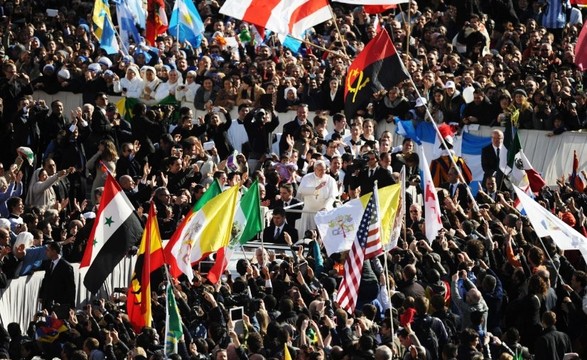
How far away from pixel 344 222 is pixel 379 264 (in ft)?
2.94

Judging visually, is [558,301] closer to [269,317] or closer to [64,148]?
[269,317]

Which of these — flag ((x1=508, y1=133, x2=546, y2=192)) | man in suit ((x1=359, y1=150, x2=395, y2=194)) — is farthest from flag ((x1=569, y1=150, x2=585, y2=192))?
man in suit ((x1=359, y1=150, x2=395, y2=194))

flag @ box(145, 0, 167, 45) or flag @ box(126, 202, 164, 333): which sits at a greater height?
flag @ box(145, 0, 167, 45)

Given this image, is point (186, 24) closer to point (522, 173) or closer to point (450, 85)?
point (450, 85)

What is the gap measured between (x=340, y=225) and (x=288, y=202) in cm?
370

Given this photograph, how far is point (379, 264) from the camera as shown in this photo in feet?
80.6

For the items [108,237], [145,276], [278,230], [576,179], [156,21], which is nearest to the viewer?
[145,276]

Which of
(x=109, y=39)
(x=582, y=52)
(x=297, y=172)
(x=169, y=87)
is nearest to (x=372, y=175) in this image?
(x=297, y=172)

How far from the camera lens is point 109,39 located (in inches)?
1391

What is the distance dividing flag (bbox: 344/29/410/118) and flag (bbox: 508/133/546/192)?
2984 millimetres

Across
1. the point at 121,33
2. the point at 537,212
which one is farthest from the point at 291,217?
the point at 121,33

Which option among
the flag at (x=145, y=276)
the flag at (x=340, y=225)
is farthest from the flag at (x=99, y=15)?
the flag at (x=145, y=276)

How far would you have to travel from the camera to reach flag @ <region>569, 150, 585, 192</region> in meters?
29.8

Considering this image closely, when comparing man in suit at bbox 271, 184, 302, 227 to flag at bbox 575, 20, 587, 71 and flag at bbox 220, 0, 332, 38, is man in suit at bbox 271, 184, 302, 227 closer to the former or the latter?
flag at bbox 220, 0, 332, 38
